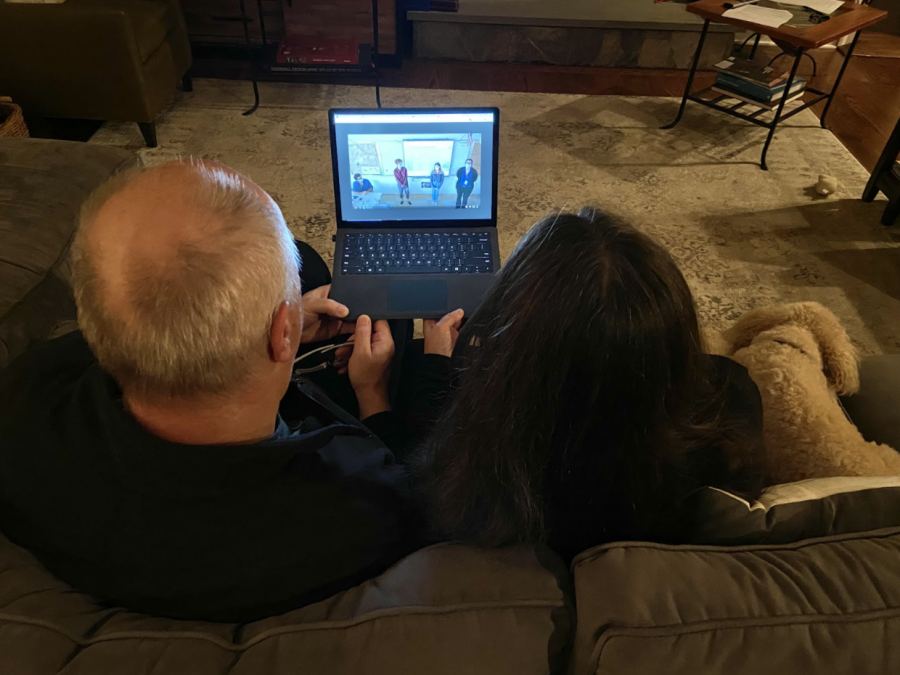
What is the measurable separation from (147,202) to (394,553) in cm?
50

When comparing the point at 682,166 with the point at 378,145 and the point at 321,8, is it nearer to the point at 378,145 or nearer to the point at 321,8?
the point at 378,145

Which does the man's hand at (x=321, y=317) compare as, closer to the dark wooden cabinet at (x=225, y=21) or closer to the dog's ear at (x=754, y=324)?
the dog's ear at (x=754, y=324)

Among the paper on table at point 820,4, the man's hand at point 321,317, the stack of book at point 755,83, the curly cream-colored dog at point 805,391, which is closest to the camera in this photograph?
the curly cream-colored dog at point 805,391

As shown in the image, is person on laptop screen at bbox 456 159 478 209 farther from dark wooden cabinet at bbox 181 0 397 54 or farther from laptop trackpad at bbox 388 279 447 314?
dark wooden cabinet at bbox 181 0 397 54

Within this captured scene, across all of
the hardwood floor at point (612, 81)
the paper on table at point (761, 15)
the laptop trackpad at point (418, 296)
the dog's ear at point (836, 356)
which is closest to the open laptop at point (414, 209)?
the laptop trackpad at point (418, 296)

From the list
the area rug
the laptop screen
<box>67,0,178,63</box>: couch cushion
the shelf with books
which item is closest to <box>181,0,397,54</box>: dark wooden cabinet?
the area rug

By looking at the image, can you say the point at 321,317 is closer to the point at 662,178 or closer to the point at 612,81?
the point at 662,178

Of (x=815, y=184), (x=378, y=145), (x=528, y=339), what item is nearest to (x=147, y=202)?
(x=528, y=339)

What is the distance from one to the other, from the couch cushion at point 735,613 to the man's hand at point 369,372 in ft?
1.93

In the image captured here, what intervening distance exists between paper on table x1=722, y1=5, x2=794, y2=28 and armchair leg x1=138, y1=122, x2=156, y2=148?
2.51 meters

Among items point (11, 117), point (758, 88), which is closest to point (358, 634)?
point (11, 117)

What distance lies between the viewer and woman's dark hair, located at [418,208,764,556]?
60 cm

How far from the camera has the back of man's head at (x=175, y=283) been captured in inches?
24.9

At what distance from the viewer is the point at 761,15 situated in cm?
250
